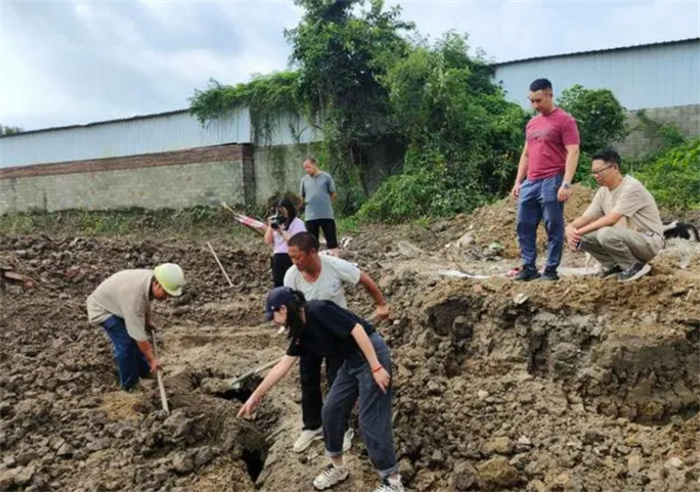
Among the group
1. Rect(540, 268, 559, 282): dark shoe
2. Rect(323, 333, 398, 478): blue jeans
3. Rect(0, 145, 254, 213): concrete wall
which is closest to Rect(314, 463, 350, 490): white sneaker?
Rect(323, 333, 398, 478): blue jeans

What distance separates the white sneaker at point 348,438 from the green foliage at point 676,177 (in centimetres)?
818

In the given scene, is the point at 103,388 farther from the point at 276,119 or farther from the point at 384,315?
the point at 276,119

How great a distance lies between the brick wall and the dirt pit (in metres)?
8.25

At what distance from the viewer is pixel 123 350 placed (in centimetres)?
491

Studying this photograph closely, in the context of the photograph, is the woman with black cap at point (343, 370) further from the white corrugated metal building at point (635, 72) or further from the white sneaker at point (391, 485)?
the white corrugated metal building at point (635, 72)

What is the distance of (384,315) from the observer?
3953 millimetres

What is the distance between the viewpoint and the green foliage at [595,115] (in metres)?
12.7

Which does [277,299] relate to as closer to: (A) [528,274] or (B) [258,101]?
(A) [528,274]

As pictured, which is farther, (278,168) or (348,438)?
(278,168)

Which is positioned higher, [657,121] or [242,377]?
[657,121]

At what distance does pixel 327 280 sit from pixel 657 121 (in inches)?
483

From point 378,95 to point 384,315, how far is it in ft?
36.7

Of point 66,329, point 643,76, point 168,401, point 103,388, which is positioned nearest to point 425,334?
point 168,401

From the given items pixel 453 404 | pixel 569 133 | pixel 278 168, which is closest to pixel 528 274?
pixel 569 133
